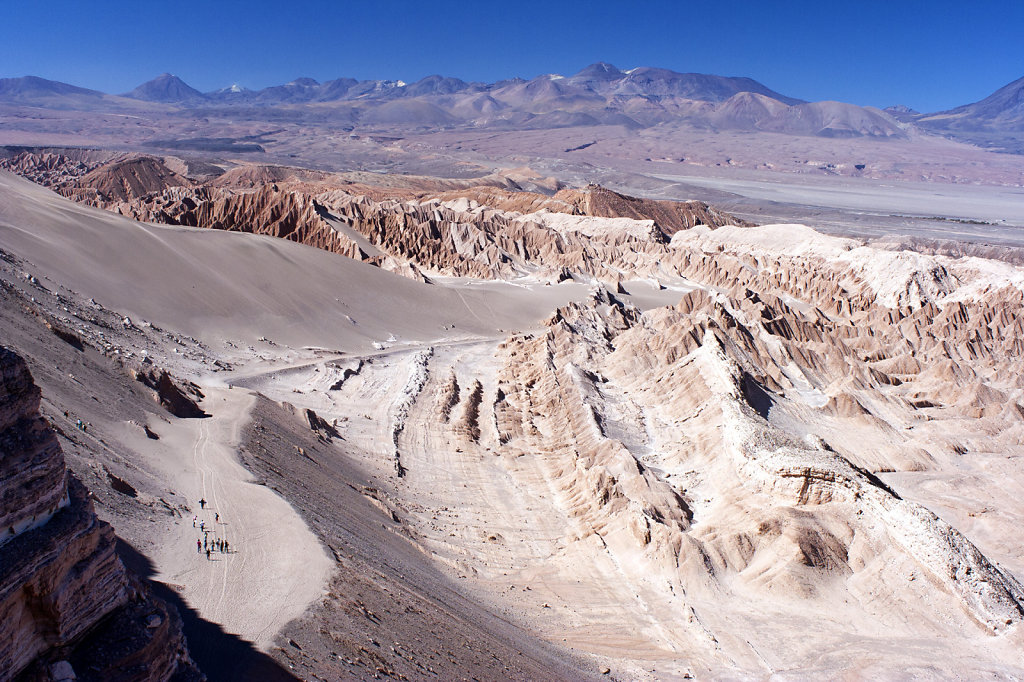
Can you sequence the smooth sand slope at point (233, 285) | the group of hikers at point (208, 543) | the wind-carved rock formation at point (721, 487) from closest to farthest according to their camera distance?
1. the group of hikers at point (208, 543)
2. the wind-carved rock formation at point (721, 487)
3. the smooth sand slope at point (233, 285)

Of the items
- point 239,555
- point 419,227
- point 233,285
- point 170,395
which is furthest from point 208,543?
point 419,227

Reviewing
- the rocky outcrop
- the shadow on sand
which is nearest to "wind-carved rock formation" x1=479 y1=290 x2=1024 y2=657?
the shadow on sand

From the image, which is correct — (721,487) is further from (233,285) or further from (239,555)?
(233,285)

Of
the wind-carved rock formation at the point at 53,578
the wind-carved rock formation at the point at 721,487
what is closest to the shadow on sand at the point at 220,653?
the wind-carved rock formation at the point at 53,578

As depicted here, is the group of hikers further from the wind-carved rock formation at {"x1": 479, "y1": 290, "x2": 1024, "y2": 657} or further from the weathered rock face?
the wind-carved rock formation at {"x1": 479, "y1": 290, "x2": 1024, "y2": 657}

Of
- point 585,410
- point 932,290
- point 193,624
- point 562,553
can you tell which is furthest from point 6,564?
point 932,290

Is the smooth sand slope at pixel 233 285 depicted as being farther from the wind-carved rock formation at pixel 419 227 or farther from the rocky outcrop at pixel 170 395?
the rocky outcrop at pixel 170 395
